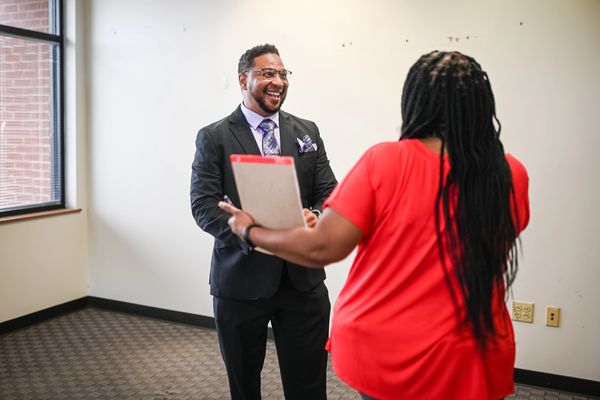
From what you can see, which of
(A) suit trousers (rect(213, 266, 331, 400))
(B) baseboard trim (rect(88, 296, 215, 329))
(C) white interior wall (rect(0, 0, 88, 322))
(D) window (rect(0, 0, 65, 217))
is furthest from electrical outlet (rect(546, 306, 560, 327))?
(D) window (rect(0, 0, 65, 217))

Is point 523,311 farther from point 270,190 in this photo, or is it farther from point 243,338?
point 270,190

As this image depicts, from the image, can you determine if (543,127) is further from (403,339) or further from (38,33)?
(38,33)

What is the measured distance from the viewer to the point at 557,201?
3.03 meters

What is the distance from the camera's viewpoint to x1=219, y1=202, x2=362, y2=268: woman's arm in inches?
47.9

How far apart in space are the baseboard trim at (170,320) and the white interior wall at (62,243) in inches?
1.8

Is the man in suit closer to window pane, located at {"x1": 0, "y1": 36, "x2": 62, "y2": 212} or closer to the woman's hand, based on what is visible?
the woman's hand

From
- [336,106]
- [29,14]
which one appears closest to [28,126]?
[29,14]

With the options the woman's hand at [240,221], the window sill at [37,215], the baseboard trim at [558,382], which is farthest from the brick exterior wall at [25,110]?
the baseboard trim at [558,382]

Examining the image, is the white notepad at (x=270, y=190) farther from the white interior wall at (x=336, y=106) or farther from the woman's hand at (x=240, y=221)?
the white interior wall at (x=336, y=106)

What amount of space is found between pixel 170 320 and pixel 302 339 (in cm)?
228

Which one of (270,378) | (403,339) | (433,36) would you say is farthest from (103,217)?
(403,339)

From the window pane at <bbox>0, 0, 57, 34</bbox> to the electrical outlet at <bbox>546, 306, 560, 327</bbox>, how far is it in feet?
12.0

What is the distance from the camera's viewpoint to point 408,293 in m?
1.21

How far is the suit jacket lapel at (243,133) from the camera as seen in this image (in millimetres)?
2125
